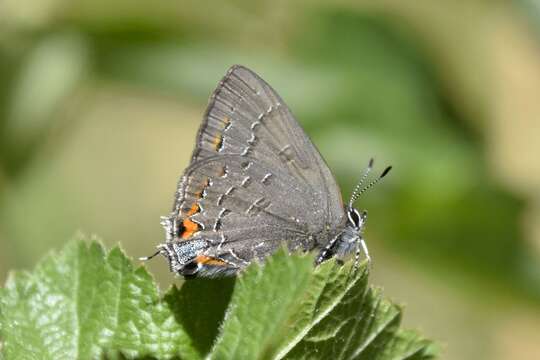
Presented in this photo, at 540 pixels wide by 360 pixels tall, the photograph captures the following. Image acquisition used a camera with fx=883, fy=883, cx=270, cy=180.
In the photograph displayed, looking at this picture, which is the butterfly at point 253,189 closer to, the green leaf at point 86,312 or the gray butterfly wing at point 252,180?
the gray butterfly wing at point 252,180

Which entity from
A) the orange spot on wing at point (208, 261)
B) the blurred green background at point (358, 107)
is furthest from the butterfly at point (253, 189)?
the blurred green background at point (358, 107)

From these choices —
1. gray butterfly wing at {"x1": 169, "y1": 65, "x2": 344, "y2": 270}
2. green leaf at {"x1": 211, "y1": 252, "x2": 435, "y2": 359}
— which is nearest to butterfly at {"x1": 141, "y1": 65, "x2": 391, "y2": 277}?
gray butterfly wing at {"x1": 169, "y1": 65, "x2": 344, "y2": 270}

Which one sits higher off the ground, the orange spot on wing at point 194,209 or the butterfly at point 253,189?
the butterfly at point 253,189

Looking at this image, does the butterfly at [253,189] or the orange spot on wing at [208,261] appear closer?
the orange spot on wing at [208,261]

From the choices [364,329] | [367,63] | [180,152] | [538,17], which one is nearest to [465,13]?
[367,63]

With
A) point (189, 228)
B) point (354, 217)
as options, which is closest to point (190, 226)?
point (189, 228)

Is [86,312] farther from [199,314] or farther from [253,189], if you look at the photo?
[253,189]

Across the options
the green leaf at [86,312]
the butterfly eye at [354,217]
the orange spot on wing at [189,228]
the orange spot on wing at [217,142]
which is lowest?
the green leaf at [86,312]

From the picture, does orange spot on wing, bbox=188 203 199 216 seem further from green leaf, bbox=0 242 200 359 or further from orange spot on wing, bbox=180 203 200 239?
green leaf, bbox=0 242 200 359
